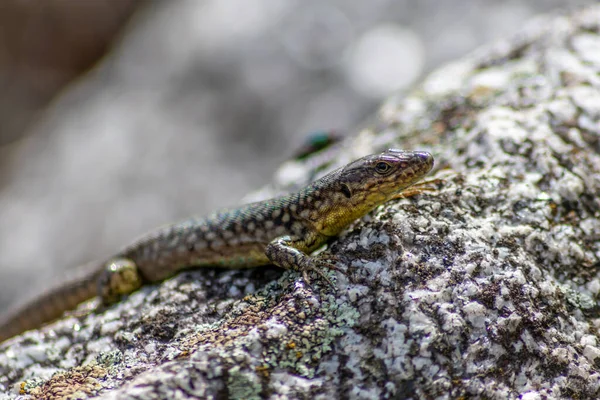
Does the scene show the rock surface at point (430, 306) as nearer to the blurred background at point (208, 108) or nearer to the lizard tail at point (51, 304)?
the lizard tail at point (51, 304)

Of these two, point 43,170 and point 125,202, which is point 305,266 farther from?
point 43,170

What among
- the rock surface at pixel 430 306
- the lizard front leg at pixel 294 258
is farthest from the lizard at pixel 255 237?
the rock surface at pixel 430 306

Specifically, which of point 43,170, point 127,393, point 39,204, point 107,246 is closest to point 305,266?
point 127,393

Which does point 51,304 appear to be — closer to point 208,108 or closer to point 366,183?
point 366,183

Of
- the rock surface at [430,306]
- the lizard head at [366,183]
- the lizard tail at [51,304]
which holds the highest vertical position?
the lizard tail at [51,304]

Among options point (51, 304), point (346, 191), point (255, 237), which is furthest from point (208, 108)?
point (346, 191)

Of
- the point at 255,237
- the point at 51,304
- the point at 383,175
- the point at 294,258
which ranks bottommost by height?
the point at 294,258
